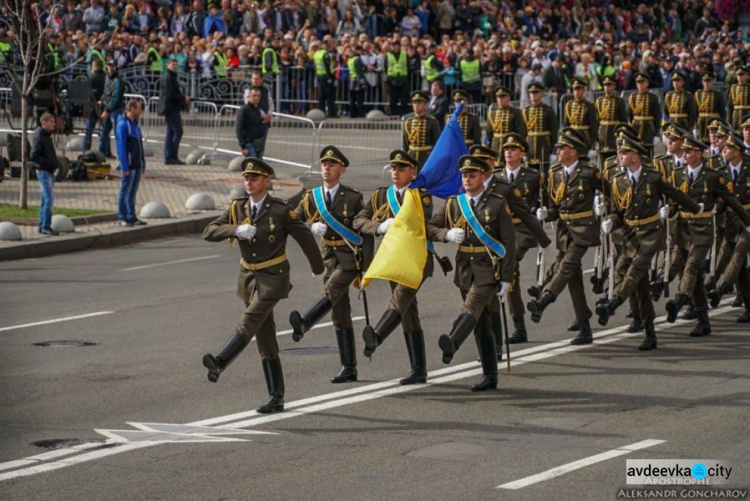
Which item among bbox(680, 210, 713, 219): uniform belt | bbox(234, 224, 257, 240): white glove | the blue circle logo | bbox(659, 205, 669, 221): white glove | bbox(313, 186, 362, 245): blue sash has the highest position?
bbox(234, 224, 257, 240): white glove

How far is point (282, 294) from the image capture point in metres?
12.9

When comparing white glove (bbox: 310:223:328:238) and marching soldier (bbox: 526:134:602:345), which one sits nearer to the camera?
white glove (bbox: 310:223:328:238)

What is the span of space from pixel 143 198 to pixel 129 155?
288 cm

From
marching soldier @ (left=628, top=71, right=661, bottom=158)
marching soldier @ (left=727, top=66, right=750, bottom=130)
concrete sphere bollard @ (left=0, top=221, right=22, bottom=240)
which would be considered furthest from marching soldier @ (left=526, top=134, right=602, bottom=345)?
marching soldier @ (left=727, top=66, right=750, bottom=130)

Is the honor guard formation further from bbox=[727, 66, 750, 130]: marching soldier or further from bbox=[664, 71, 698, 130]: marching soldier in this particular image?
bbox=[727, 66, 750, 130]: marching soldier

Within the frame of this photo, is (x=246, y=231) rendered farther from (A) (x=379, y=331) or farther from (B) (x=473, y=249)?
(B) (x=473, y=249)

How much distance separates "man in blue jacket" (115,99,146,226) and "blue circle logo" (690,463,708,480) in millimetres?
14017

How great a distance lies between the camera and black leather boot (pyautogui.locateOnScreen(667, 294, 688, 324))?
16.2 meters

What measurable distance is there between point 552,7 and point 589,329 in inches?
1245

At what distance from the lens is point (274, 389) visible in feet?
41.8

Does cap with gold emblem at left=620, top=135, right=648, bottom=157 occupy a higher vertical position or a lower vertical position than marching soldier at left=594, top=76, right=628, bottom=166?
higher

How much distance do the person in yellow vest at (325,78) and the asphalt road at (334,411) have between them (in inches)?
733

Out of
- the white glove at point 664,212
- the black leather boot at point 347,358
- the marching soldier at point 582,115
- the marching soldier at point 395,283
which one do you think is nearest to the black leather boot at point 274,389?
the marching soldier at point 395,283

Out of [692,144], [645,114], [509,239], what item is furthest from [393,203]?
[645,114]
